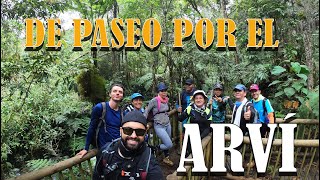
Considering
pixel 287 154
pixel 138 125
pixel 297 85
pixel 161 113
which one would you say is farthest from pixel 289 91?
pixel 138 125

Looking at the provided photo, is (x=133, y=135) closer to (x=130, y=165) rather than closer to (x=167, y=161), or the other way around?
(x=130, y=165)

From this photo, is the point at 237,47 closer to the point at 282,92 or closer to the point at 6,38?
the point at 282,92

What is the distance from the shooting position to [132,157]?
243 centimetres

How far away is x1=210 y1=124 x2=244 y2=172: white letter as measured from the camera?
3.70 m

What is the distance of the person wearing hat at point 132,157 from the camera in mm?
2367

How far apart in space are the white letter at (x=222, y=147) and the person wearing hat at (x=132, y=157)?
1.54m

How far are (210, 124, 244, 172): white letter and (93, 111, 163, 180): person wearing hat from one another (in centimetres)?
154

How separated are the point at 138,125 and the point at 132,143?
15 cm

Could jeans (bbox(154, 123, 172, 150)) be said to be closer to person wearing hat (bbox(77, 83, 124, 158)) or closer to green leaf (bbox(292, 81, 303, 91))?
person wearing hat (bbox(77, 83, 124, 158))

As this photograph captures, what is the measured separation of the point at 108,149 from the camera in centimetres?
258

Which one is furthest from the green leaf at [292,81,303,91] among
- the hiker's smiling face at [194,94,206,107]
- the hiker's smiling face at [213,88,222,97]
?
the hiker's smiling face at [194,94,206,107]

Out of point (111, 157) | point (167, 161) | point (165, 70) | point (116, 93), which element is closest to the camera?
point (111, 157)

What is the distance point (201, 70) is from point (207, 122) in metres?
4.99

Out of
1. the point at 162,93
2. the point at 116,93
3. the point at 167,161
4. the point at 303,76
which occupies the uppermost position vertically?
the point at 303,76
